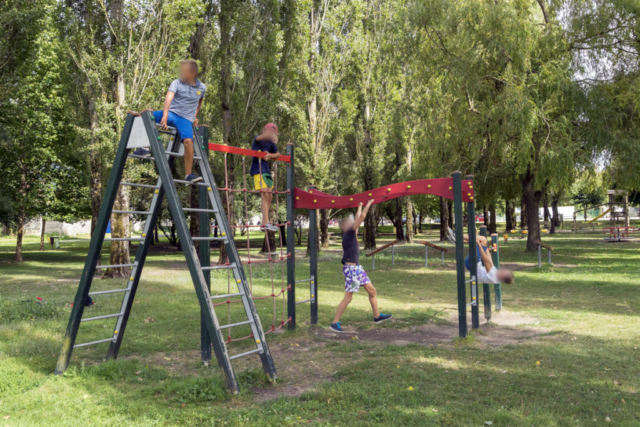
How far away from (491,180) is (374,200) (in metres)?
14.5

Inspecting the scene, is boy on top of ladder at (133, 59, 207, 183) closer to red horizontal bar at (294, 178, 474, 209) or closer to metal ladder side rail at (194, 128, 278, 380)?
metal ladder side rail at (194, 128, 278, 380)

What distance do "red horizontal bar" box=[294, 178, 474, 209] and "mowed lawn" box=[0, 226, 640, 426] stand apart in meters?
1.92

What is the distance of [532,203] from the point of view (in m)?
19.0

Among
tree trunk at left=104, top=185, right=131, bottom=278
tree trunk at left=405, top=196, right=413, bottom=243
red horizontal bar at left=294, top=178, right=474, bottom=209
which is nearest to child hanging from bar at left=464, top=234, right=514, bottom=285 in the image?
red horizontal bar at left=294, top=178, right=474, bottom=209

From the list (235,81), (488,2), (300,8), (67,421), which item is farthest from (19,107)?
(67,421)

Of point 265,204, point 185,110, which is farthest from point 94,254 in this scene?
point 265,204

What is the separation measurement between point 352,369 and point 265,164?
10.5ft

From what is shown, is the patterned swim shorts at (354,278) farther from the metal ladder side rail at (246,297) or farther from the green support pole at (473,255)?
the metal ladder side rail at (246,297)

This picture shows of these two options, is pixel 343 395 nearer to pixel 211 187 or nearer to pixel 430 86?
pixel 211 187

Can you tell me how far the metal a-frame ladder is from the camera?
178 inches

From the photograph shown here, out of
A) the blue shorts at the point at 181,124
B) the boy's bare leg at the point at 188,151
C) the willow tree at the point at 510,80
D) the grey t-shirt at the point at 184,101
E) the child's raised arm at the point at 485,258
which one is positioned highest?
the willow tree at the point at 510,80

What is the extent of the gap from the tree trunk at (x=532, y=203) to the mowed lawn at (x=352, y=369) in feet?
30.1

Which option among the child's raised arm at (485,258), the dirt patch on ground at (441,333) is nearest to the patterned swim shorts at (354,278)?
the dirt patch on ground at (441,333)

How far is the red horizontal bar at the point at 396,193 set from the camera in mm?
A: 6742
